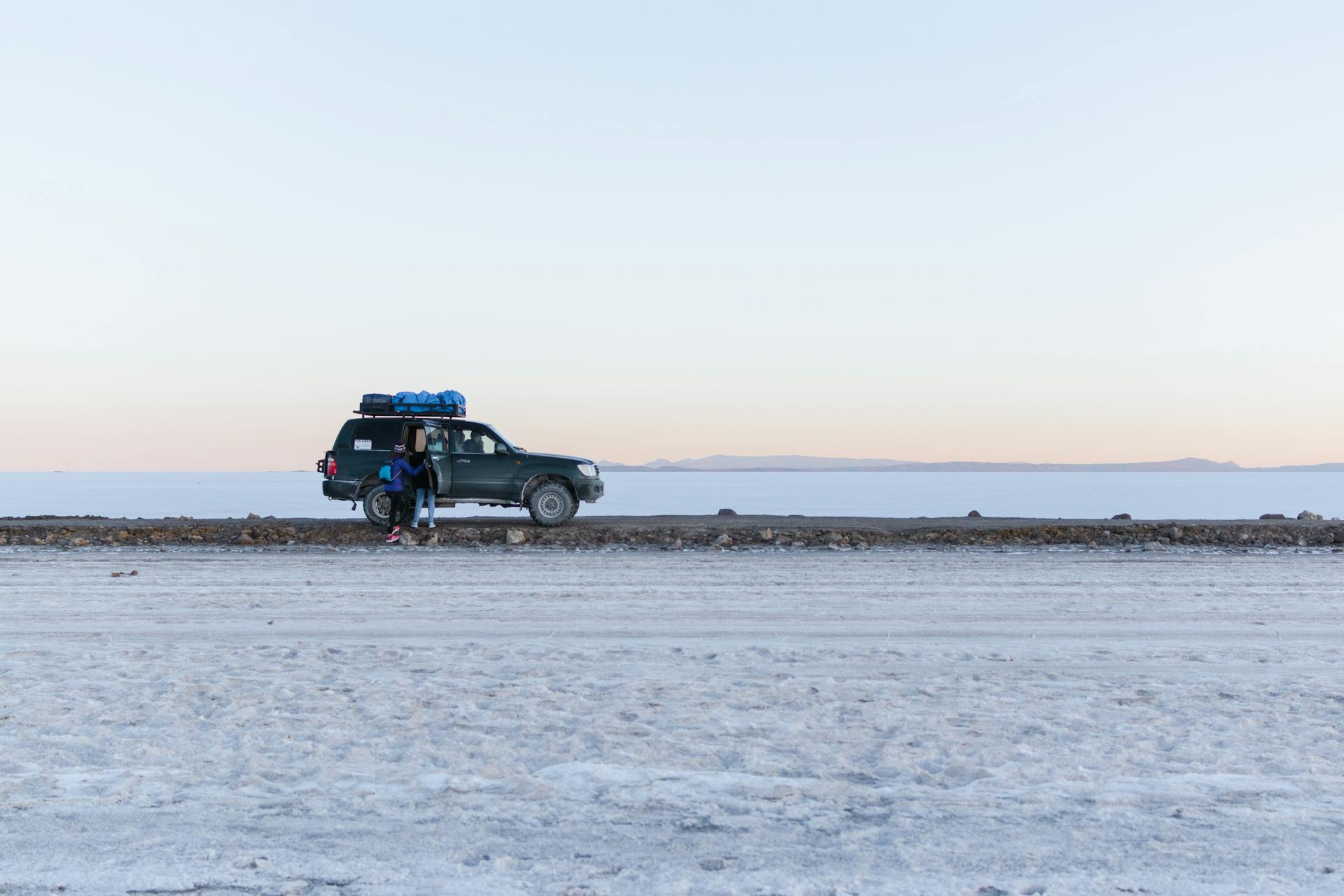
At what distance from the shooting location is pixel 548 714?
6.09 metres

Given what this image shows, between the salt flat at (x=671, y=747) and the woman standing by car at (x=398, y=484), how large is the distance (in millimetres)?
7370

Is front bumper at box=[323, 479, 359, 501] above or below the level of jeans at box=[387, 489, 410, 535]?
above

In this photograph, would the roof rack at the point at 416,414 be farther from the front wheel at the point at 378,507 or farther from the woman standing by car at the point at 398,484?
the front wheel at the point at 378,507

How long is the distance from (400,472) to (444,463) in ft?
3.40

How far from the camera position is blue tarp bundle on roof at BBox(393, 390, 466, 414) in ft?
65.6

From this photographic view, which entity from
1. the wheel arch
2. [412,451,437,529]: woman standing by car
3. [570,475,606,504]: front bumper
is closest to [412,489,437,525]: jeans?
[412,451,437,529]: woman standing by car

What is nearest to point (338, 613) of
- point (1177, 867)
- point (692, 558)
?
point (692, 558)

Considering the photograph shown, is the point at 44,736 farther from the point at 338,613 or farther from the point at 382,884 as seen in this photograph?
the point at 338,613

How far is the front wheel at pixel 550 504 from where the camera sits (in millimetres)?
19656

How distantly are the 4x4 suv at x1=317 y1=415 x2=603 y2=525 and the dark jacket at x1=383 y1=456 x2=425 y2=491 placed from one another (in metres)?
0.66

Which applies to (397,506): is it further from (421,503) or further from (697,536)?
(697,536)

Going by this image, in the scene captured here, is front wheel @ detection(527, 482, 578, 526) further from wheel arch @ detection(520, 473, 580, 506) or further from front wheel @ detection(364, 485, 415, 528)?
front wheel @ detection(364, 485, 415, 528)

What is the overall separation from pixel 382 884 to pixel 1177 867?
2.94 metres

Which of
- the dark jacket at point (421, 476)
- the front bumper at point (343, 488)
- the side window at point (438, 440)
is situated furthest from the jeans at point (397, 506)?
the side window at point (438, 440)
